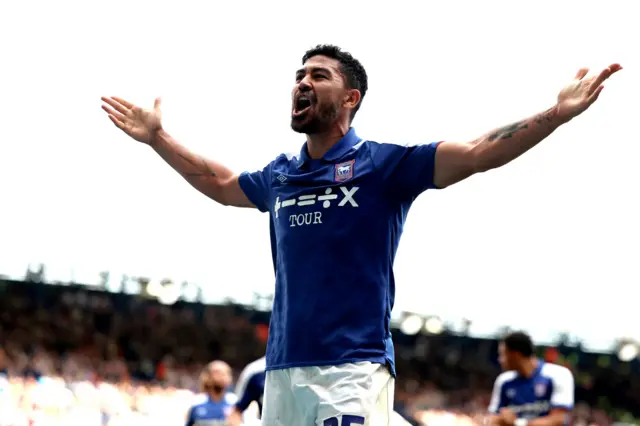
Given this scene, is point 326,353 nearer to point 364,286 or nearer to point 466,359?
point 364,286

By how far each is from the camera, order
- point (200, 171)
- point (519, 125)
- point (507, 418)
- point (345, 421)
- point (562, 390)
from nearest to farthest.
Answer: point (345, 421)
point (519, 125)
point (200, 171)
point (507, 418)
point (562, 390)

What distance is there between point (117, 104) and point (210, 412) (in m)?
7.01

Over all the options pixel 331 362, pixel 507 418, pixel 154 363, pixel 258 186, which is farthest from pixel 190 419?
pixel 154 363

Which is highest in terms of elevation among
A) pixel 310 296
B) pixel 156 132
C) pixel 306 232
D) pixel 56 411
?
pixel 156 132

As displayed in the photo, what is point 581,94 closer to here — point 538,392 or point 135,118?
point 135,118

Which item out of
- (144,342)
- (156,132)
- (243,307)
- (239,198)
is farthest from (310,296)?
(243,307)

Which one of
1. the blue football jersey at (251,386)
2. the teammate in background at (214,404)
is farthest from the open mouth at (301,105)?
the teammate in background at (214,404)

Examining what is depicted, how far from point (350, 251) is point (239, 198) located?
927 millimetres

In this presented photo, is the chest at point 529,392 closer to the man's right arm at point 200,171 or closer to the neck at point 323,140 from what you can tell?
the man's right arm at point 200,171

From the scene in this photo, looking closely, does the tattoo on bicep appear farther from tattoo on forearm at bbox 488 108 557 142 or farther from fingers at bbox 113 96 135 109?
fingers at bbox 113 96 135 109

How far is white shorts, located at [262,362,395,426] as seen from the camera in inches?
142

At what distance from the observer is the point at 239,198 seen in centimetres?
450

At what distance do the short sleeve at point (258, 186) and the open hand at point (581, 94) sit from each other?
135 centimetres

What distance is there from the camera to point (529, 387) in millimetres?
9320
